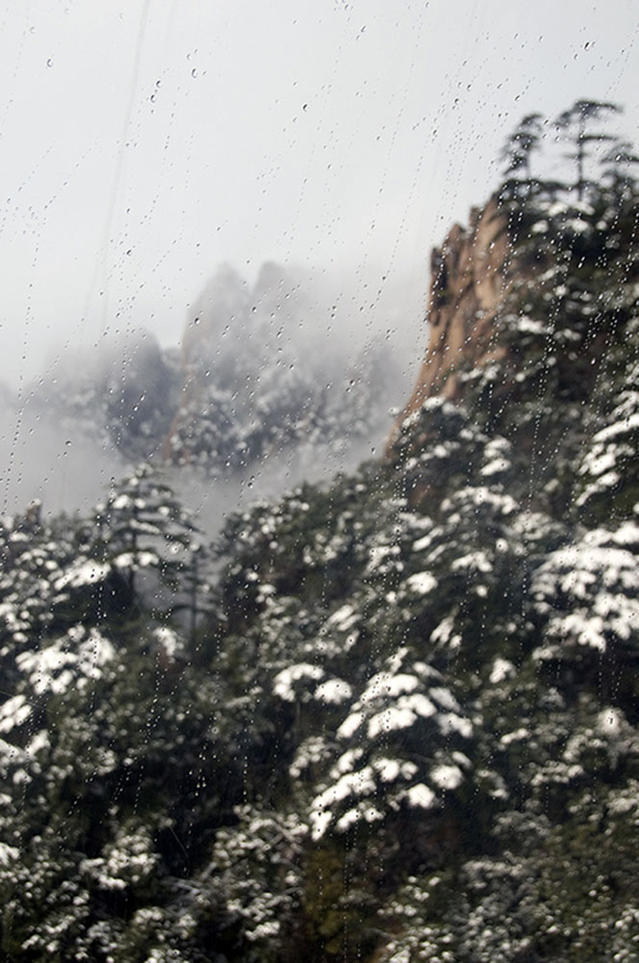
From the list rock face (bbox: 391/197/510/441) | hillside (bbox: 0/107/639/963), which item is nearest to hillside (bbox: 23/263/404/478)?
rock face (bbox: 391/197/510/441)

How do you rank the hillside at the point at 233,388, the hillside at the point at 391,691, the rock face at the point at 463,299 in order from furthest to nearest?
the hillside at the point at 233,388 → the rock face at the point at 463,299 → the hillside at the point at 391,691

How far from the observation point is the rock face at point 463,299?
16859 millimetres

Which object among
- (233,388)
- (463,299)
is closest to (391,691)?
(463,299)

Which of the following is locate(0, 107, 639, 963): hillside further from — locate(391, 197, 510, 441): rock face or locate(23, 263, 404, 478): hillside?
locate(23, 263, 404, 478): hillside

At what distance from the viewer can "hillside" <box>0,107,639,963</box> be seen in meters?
11.1

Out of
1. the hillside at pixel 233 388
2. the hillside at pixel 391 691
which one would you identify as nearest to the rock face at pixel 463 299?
the hillside at pixel 391 691

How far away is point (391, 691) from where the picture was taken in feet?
37.9

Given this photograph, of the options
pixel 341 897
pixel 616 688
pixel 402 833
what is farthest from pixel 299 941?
pixel 616 688

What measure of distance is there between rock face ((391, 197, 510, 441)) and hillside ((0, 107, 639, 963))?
181 mm

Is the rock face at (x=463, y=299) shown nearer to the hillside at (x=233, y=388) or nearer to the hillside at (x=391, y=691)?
the hillside at (x=391, y=691)

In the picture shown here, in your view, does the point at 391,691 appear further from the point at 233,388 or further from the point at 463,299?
the point at 233,388

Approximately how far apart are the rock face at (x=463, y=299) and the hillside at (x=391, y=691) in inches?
7.1

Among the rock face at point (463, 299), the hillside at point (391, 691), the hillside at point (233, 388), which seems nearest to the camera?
the hillside at point (391, 691)

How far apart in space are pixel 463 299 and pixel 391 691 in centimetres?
1092
